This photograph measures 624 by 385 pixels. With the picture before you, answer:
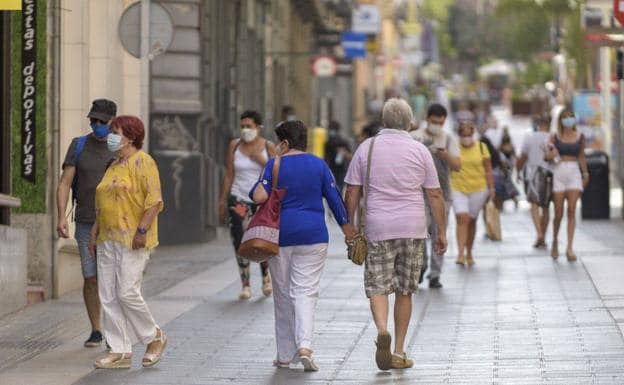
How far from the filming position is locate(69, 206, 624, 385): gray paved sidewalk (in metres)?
11.2

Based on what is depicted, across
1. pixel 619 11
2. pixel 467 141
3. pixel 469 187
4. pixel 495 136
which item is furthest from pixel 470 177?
pixel 495 136

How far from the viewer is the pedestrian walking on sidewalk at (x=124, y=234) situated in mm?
11664

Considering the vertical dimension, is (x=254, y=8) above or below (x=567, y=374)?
above

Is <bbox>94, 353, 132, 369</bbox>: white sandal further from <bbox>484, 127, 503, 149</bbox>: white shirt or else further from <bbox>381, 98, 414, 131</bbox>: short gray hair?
<bbox>484, 127, 503, 149</bbox>: white shirt

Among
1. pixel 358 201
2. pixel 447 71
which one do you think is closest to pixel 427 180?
pixel 358 201

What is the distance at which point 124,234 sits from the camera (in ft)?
38.3

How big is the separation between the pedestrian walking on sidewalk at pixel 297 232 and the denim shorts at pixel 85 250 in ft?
5.28

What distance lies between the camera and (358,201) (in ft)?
38.9

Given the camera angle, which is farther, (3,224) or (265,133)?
(265,133)

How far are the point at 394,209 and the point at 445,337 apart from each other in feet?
5.72

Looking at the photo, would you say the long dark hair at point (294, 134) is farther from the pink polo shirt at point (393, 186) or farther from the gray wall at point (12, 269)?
the gray wall at point (12, 269)

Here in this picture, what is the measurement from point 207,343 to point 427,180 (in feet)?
7.12

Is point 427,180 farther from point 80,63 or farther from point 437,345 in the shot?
point 80,63

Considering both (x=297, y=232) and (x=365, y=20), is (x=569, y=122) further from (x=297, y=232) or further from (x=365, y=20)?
(x=365, y=20)
